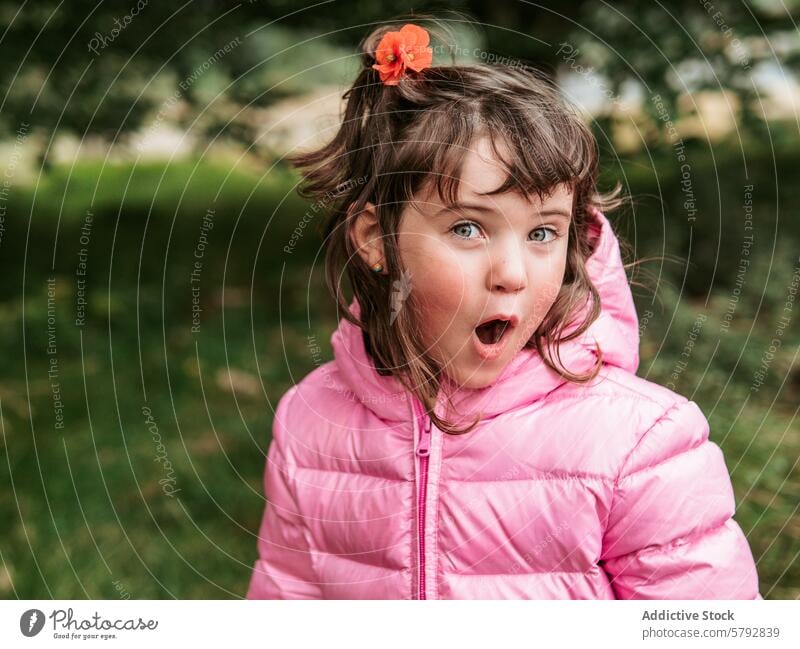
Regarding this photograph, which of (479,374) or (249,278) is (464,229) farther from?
(249,278)

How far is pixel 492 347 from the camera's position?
53.6 inches

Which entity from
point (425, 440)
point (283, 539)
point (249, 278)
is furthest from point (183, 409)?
point (425, 440)

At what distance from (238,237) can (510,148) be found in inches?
130

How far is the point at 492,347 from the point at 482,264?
0.42 ft

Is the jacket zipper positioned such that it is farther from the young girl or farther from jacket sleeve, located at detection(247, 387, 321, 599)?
jacket sleeve, located at detection(247, 387, 321, 599)

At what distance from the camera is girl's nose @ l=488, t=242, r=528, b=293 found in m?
1.28

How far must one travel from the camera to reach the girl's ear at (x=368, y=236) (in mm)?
1383

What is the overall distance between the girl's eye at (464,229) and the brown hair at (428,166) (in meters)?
0.04

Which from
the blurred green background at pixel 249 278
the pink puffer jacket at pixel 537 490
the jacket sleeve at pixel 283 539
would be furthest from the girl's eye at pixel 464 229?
the blurred green background at pixel 249 278

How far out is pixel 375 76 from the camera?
137cm

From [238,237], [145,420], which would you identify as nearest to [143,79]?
[145,420]

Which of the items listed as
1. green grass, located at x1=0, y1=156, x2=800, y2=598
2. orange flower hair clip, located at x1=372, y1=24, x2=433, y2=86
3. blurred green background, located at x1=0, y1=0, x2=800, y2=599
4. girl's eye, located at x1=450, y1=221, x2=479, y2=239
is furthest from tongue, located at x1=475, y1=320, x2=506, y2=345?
green grass, located at x1=0, y1=156, x2=800, y2=598

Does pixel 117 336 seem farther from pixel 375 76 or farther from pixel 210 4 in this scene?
pixel 375 76

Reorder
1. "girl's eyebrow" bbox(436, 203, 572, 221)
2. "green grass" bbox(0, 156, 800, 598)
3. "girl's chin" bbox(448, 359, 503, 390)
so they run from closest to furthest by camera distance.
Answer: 1. "girl's eyebrow" bbox(436, 203, 572, 221)
2. "girl's chin" bbox(448, 359, 503, 390)
3. "green grass" bbox(0, 156, 800, 598)
